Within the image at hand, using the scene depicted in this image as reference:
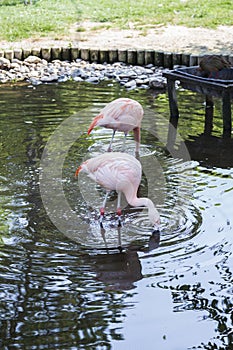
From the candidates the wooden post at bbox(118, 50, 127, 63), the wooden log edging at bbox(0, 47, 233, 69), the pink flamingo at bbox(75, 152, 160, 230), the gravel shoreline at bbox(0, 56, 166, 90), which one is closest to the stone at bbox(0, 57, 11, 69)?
the gravel shoreline at bbox(0, 56, 166, 90)

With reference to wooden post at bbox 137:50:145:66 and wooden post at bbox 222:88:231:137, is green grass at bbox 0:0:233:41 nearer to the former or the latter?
wooden post at bbox 137:50:145:66

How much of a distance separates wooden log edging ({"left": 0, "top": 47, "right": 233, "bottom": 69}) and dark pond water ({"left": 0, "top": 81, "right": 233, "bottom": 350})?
317cm

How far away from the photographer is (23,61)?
36.9ft

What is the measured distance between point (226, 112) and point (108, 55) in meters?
4.01

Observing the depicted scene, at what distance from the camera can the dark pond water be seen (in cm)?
404

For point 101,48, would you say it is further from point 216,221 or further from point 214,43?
point 216,221

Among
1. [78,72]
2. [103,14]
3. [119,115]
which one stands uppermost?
[119,115]

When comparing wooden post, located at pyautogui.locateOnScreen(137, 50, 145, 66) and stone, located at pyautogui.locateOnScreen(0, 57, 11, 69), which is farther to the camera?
wooden post, located at pyautogui.locateOnScreen(137, 50, 145, 66)

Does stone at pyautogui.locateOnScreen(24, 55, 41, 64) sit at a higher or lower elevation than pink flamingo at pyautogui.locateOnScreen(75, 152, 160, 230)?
lower

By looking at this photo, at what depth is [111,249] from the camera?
508 cm

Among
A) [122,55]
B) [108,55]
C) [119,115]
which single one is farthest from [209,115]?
[108,55]

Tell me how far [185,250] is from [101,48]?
7131mm

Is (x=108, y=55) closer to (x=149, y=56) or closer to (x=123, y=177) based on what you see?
(x=149, y=56)

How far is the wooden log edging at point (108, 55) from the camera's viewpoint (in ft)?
36.1
